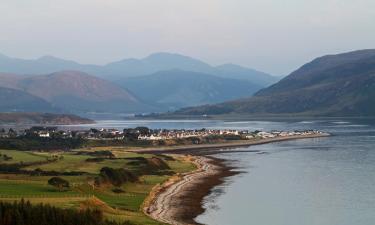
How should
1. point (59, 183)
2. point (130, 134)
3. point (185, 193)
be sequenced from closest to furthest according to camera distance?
1. point (59, 183)
2. point (185, 193)
3. point (130, 134)

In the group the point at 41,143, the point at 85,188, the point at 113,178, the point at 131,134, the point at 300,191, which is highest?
the point at 131,134

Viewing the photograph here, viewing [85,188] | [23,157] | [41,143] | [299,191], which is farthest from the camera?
[41,143]

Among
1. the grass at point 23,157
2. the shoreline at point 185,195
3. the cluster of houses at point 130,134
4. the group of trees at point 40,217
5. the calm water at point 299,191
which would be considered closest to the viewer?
the group of trees at point 40,217

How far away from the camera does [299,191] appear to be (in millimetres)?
70250

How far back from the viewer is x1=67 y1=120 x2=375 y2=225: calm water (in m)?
54.5

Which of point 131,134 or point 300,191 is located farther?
point 131,134

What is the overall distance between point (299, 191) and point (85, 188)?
865 inches

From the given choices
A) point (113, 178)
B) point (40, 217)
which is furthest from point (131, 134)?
point (40, 217)

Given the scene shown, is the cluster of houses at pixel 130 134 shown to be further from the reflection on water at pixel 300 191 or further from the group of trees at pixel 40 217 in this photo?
the group of trees at pixel 40 217

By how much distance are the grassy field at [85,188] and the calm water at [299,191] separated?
6692 mm

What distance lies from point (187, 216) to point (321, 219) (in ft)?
34.3

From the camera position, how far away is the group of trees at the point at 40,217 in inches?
1432

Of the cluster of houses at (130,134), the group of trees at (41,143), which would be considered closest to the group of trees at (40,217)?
the group of trees at (41,143)

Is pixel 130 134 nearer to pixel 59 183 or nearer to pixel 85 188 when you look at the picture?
pixel 85 188
